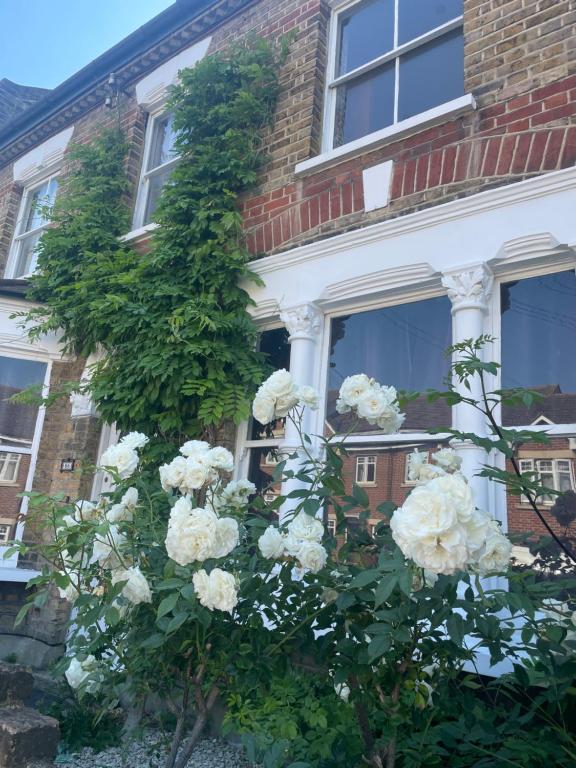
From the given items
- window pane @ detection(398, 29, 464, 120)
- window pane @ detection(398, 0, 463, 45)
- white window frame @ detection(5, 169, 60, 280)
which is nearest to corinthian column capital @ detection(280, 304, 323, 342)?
window pane @ detection(398, 29, 464, 120)

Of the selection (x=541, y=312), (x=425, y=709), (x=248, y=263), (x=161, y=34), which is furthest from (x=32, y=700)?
(x=161, y=34)

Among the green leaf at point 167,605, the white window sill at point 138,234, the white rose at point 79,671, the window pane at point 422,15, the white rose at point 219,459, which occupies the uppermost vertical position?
the window pane at point 422,15

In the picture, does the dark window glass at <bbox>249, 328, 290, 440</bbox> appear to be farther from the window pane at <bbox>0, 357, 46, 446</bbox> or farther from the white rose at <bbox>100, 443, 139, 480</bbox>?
the window pane at <bbox>0, 357, 46, 446</bbox>

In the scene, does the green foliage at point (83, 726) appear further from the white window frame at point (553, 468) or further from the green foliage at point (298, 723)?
the white window frame at point (553, 468)

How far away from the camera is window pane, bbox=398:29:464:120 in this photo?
4117 mm

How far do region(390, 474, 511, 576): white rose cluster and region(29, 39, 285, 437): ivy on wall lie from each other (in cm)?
272

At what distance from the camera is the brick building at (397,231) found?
3.28 metres

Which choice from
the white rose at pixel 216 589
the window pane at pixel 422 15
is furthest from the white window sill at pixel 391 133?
the white rose at pixel 216 589

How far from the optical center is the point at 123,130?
261 inches

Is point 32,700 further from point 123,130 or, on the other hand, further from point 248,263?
point 123,130

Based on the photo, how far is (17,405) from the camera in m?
5.78

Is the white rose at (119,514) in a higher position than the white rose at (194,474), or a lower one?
lower

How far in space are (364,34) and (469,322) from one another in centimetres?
309

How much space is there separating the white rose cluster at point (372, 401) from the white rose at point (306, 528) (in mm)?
452
